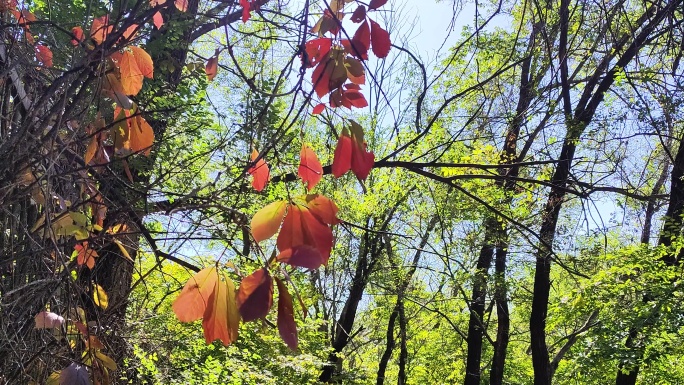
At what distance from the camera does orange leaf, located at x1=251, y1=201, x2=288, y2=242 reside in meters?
0.56

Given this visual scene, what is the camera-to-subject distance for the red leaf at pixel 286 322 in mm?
505

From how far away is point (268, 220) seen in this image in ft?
1.85

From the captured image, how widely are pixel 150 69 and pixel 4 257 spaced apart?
43 cm

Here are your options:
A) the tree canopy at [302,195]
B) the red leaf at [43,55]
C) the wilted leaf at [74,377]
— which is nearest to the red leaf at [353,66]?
the tree canopy at [302,195]

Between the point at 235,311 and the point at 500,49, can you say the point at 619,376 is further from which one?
the point at 235,311

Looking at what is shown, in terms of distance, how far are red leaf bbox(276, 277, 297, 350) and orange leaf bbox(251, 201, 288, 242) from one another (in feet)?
0.22

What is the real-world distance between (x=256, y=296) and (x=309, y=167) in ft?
0.92

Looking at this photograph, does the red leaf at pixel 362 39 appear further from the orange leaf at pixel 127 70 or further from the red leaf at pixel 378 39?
the orange leaf at pixel 127 70

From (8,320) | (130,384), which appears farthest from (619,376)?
(8,320)

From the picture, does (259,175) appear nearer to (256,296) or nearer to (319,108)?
(319,108)

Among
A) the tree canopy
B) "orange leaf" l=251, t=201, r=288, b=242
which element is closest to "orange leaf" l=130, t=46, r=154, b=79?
the tree canopy

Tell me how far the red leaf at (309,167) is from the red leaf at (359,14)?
0.19m

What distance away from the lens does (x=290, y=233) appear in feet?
1.76

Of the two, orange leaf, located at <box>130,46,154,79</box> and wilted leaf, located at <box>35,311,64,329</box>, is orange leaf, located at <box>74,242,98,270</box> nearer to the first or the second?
wilted leaf, located at <box>35,311,64,329</box>
